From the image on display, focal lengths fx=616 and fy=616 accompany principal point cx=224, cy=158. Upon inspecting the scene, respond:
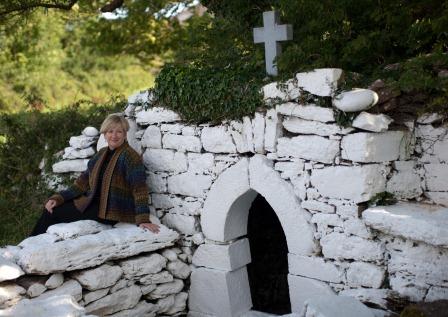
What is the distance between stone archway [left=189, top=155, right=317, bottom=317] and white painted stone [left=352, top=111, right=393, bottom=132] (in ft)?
2.85

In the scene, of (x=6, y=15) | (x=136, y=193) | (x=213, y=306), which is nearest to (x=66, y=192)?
(x=136, y=193)

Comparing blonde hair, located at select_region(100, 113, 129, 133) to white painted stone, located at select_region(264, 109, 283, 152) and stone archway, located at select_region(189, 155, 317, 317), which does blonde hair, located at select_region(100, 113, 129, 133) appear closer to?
stone archway, located at select_region(189, 155, 317, 317)

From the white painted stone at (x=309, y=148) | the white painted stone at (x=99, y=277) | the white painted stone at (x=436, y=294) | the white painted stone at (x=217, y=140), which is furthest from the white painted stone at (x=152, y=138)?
the white painted stone at (x=436, y=294)

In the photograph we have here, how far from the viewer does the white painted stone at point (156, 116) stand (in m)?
5.79

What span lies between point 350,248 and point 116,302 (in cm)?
206

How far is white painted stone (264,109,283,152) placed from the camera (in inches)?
198

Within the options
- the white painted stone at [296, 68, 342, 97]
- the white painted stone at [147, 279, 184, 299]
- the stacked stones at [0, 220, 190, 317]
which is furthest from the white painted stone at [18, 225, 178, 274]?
the white painted stone at [296, 68, 342, 97]

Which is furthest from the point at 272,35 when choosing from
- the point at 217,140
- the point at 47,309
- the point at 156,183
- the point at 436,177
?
the point at 47,309

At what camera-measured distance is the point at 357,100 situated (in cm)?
438

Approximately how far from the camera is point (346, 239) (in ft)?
15.3

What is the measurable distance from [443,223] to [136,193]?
2.66m

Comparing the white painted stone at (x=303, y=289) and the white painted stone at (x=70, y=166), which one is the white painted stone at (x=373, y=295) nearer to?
the white painted stone at (x=303, y=289)

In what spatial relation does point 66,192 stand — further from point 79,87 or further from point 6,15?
point 79,87

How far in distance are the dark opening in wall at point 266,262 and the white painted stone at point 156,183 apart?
1.03m
